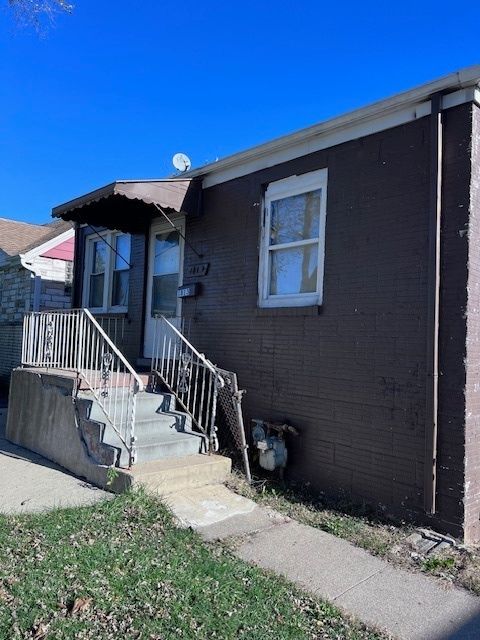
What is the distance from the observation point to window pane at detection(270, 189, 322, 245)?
5.87 meters

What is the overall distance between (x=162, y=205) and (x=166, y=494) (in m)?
3.57

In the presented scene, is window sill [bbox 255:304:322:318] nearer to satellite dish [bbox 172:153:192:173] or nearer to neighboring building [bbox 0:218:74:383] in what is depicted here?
satellite dish [bbox 172:153:192:173]

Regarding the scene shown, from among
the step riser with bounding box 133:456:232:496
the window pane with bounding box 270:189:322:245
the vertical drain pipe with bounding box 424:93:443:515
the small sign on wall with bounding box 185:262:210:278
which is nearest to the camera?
the vertical drain pipe with bounding box 424:93:443:515

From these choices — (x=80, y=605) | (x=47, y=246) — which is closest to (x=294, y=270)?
(x=80, y=605)

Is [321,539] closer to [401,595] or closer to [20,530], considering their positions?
[401,595]

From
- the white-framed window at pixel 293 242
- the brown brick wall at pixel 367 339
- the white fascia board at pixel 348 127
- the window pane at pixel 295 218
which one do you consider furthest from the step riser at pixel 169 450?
the white fascia board at pixel 348 127

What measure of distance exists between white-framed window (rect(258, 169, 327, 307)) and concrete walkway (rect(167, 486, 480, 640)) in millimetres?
2356

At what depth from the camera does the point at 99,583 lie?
3.23 meters

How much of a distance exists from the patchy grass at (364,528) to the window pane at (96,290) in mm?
5343

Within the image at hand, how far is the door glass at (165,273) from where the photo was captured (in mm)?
7848

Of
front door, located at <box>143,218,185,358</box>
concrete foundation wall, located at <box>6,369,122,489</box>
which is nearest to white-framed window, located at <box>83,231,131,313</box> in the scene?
front door, located at <box>143,218,185,358</box>

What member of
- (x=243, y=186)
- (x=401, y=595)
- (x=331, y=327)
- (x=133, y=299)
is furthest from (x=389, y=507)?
(x=133, y=299)

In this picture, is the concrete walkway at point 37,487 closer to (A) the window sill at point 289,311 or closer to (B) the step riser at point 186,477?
(B) the step riser at point 186,477

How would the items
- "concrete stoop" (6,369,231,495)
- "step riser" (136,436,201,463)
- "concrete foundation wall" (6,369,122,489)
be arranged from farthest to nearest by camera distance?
"concrete foundation wall" (6,369,122,489)
"step riser" (136,436,201,463)
"concrete stoop" (6,369,231,495)
